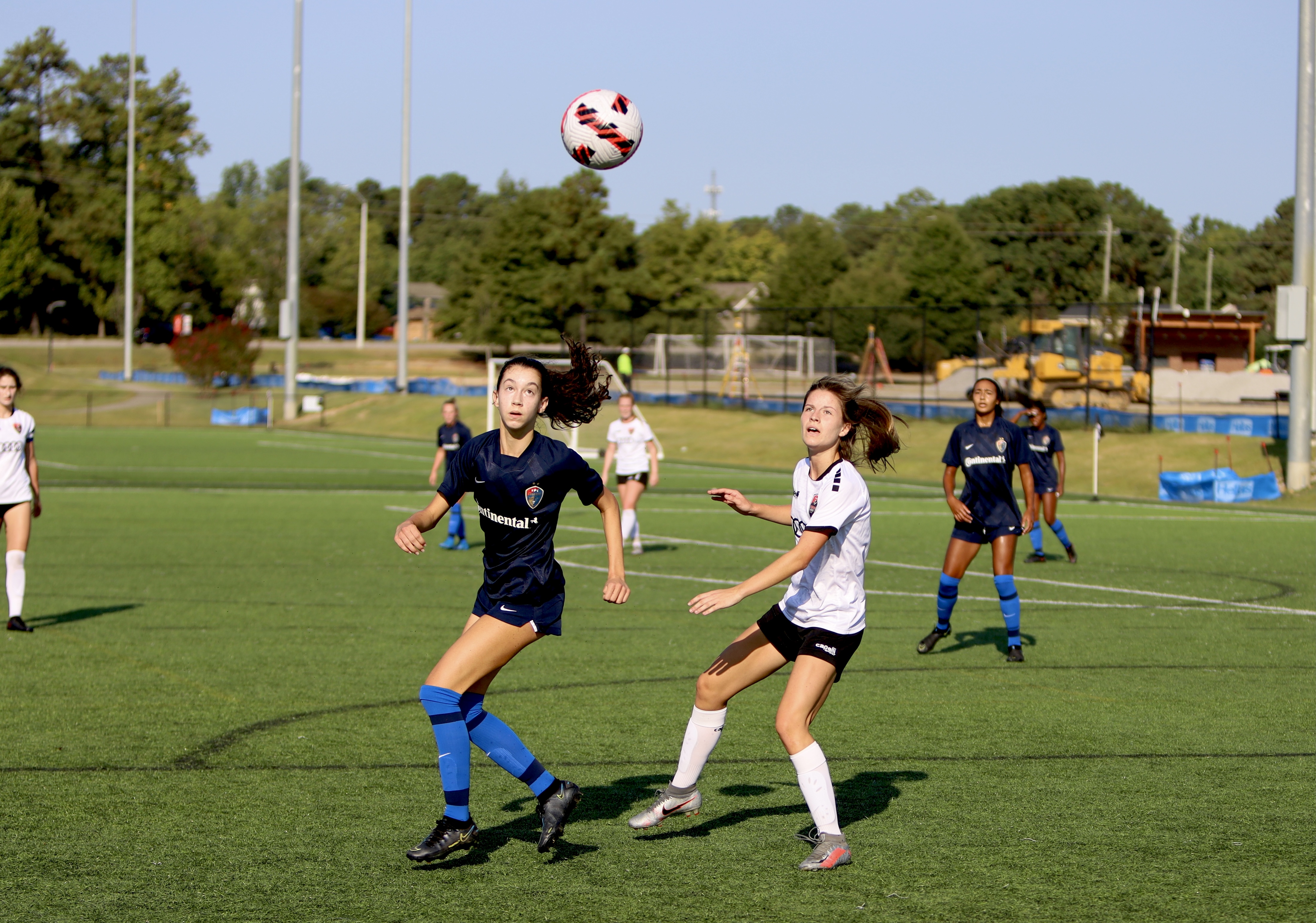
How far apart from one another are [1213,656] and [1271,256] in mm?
113353

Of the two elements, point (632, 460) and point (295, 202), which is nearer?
point (632, 460)

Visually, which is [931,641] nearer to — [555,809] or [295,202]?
[555,809]

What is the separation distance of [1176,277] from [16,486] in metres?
87.1

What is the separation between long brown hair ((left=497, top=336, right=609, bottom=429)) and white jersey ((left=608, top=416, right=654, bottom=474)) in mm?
11871

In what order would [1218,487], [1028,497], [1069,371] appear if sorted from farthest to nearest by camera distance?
[1069,371]
[1218,487]
[1028,497]

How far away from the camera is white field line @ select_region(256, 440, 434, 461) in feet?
139

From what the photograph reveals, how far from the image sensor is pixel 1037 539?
1839 cm

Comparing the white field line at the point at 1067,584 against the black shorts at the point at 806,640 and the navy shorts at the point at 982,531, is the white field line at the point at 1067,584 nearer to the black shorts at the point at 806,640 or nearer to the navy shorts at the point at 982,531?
the navy shorts at the point at 982,531

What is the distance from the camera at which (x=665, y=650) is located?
11.3 meters

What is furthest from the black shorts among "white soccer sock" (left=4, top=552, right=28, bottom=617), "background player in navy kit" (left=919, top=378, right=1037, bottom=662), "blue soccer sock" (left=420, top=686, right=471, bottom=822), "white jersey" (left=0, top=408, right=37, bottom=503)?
"white soccer sock" (left=4, top=552, right=28, bottom=617)

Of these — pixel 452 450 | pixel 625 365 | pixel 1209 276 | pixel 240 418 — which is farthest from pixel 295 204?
pixel 1209 276

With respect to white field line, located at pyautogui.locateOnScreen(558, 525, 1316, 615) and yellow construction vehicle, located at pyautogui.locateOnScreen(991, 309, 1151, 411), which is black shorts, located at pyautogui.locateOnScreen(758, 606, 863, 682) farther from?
Answer: yellow construction vehicle, located at pyautogui.locateOnScreen(991, 309, 1151, 411)

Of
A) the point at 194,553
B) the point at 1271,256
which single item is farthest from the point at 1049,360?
the point at 1271,256

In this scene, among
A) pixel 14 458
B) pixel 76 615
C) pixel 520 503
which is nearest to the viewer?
pixel 520 503
